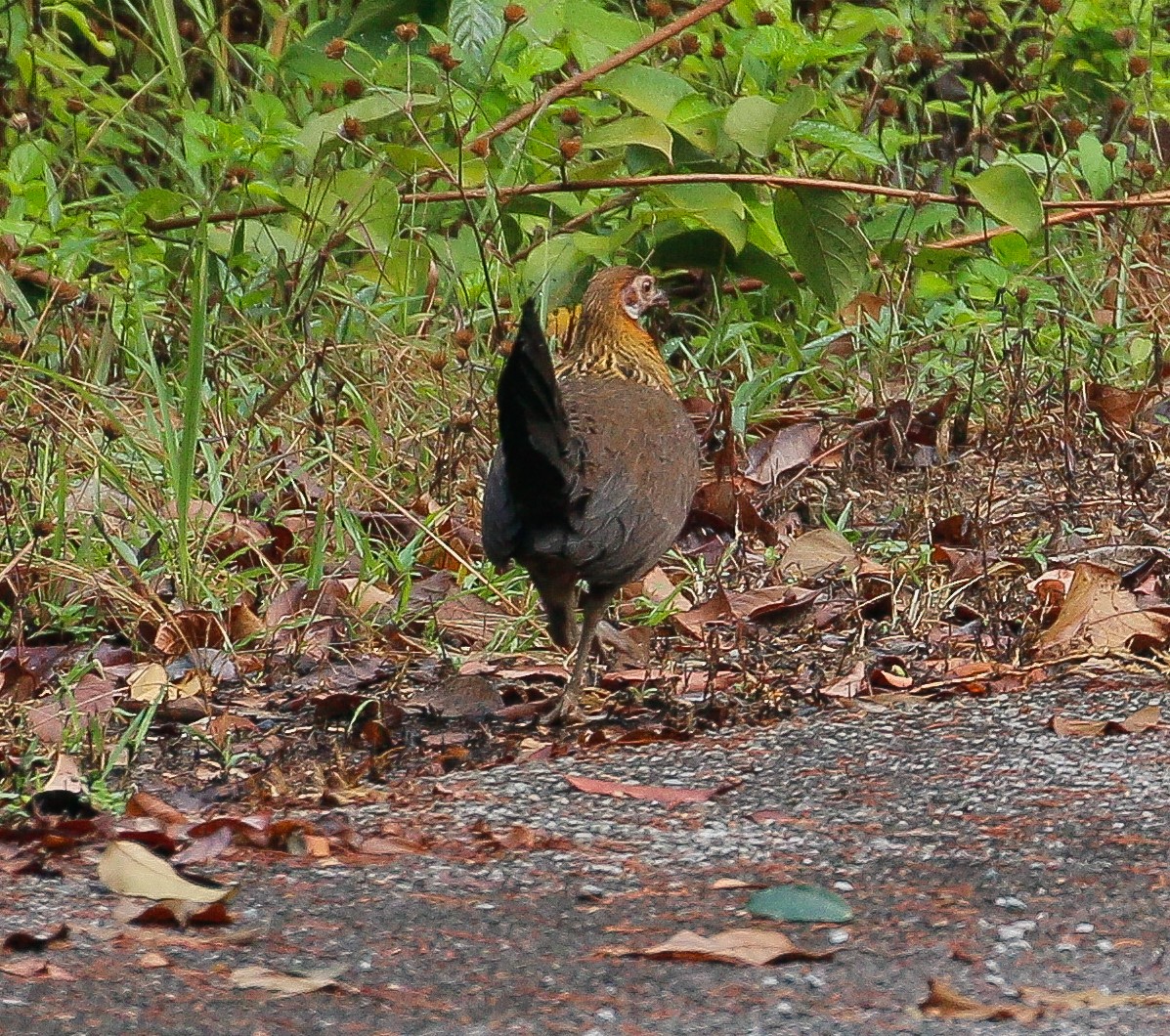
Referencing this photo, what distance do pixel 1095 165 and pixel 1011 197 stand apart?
0.95m

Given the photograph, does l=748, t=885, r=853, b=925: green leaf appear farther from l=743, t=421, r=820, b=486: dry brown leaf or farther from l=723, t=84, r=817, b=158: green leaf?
l=723, t=84, r=817, b=158: green leaf

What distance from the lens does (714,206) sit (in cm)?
723

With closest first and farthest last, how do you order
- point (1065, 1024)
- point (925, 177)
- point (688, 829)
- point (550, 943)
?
point (1065, 1024)
point (550, 943)
point (688, 829)
point (925, 177)

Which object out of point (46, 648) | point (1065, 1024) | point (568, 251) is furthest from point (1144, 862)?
point (568, 251)

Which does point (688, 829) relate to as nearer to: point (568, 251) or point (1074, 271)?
point (568, 251)

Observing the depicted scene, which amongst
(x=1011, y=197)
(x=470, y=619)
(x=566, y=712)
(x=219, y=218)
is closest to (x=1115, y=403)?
(x=1011, y=197)

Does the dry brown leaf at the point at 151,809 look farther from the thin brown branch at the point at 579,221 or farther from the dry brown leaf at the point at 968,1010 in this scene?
the thin brown branch at the point at 579,221

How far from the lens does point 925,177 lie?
8.61 meters

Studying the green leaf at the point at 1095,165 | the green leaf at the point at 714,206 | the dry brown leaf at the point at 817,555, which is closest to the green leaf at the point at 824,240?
the green leaf at the point at 714,206

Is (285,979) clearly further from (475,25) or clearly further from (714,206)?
(475,25)

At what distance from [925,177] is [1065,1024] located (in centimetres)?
620

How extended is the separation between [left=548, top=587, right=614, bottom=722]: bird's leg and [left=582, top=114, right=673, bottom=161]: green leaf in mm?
2484

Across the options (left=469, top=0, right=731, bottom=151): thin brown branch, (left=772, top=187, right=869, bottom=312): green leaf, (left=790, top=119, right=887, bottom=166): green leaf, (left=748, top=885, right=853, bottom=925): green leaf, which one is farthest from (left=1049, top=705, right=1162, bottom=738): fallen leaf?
(left=469, top=0, right=731, bottom=151): thin brown branch

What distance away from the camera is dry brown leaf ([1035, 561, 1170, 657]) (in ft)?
16.6
